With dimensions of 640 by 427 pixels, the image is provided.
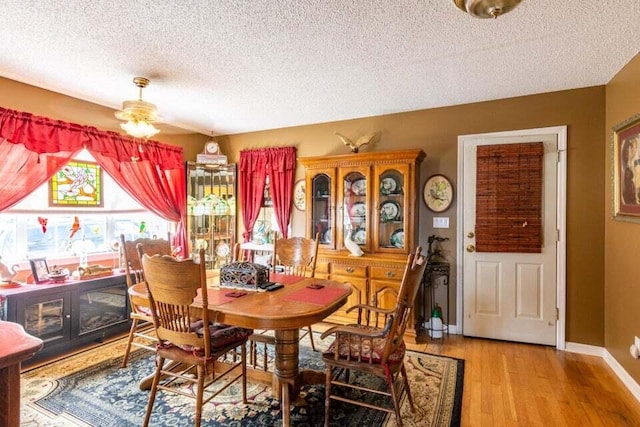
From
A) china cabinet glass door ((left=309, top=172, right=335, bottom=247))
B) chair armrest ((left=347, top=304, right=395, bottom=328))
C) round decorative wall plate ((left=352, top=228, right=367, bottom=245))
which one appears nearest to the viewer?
chair armrest ((left=347, top=304, right=395, bottom=328))

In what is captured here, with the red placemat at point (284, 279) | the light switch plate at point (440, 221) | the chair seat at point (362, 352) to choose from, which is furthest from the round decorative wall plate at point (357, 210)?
the chair seat at point (362, 352)

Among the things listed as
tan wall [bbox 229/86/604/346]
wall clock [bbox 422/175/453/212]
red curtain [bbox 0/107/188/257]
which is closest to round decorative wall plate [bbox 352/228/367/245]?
tan wall [bbox 229/86/604/346]

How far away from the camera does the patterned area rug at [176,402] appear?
79.5 inches

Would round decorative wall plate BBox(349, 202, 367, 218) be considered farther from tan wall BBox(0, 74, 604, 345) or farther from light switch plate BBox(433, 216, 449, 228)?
light switch plate BBox(433, 216, 449, 228)

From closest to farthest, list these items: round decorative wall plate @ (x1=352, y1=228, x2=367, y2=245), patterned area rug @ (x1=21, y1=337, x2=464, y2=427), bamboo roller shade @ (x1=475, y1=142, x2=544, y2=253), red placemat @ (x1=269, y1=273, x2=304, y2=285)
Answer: patterned area rug @ (x1=21, y1=337, x2=464, y2=427) < red placemat @ (x1=269, y1=273, x2=304, y2=285) < bamboo roller shade @ (x1=475, y1=142, x2=544, y2=253) < round decorative wall plate @ (x1=352, y1=228, x2=367, y2=245)

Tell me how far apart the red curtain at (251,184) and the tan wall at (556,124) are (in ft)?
5.31

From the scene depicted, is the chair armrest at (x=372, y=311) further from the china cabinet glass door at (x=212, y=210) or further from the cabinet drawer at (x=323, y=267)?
the china cabinet glass door at (x=212, y=210)

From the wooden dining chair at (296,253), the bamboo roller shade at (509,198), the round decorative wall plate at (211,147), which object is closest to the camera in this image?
the wooden dining chair at (296,253)

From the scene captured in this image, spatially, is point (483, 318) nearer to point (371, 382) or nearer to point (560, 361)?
point (560, 361)

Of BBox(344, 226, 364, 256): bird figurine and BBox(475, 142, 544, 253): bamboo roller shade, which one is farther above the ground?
BBox(475, 142, 544, 253): bamboo roller shade

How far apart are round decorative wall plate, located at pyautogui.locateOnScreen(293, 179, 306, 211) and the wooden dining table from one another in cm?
199

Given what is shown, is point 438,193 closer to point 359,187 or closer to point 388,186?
point 388,186

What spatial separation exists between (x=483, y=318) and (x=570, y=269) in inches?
36.1

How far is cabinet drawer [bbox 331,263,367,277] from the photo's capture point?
11.5 feet
